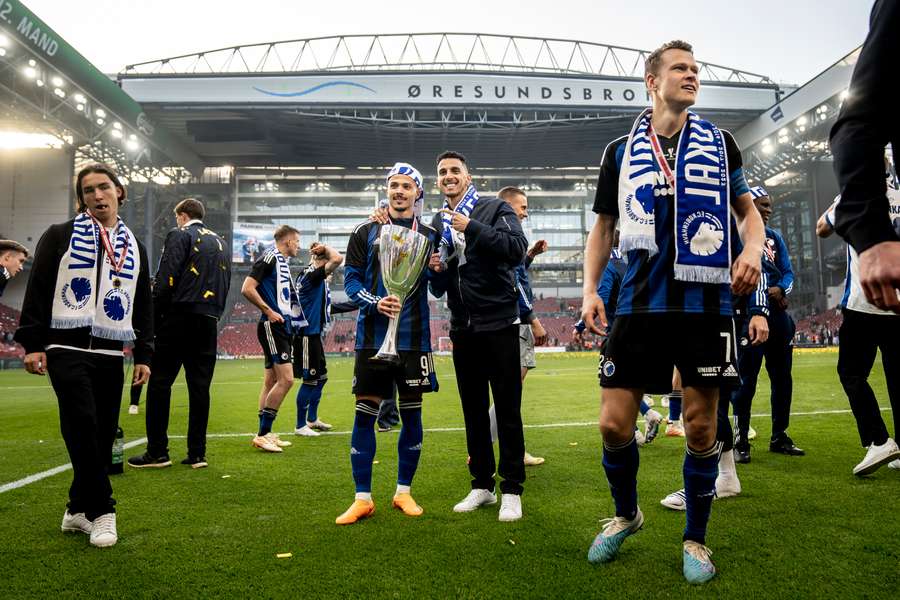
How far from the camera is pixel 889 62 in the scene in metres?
1.38

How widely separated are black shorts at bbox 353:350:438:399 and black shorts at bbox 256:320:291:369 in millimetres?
2711

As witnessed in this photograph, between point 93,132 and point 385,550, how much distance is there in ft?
118

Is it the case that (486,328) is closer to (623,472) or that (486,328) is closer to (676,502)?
(623,472)

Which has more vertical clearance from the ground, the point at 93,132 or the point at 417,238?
the point at 93,132

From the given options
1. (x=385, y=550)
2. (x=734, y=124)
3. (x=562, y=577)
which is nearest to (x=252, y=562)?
(x=385, y=550)

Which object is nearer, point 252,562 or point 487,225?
point 252,562

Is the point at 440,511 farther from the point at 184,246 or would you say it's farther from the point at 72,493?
the point at 184,246

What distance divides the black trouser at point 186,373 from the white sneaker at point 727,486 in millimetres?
4045

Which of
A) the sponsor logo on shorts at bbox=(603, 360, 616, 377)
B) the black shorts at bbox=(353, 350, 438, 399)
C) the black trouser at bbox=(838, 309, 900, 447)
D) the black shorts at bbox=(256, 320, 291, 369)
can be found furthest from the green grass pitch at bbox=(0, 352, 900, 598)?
the black shorts at bbox=(256, 320, 291, 369)

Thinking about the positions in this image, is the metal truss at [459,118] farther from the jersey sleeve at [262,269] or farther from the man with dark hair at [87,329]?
the man with dark hair at [87,329]

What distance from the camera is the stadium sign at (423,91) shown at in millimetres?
37531

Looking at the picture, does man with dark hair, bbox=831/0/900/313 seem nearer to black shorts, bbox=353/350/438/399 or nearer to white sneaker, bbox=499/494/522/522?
white sneaker, bbox=499/494/522/522

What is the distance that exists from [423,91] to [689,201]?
1511 inches

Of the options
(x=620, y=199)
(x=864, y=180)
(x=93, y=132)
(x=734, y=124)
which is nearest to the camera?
(x=864, y=180)
